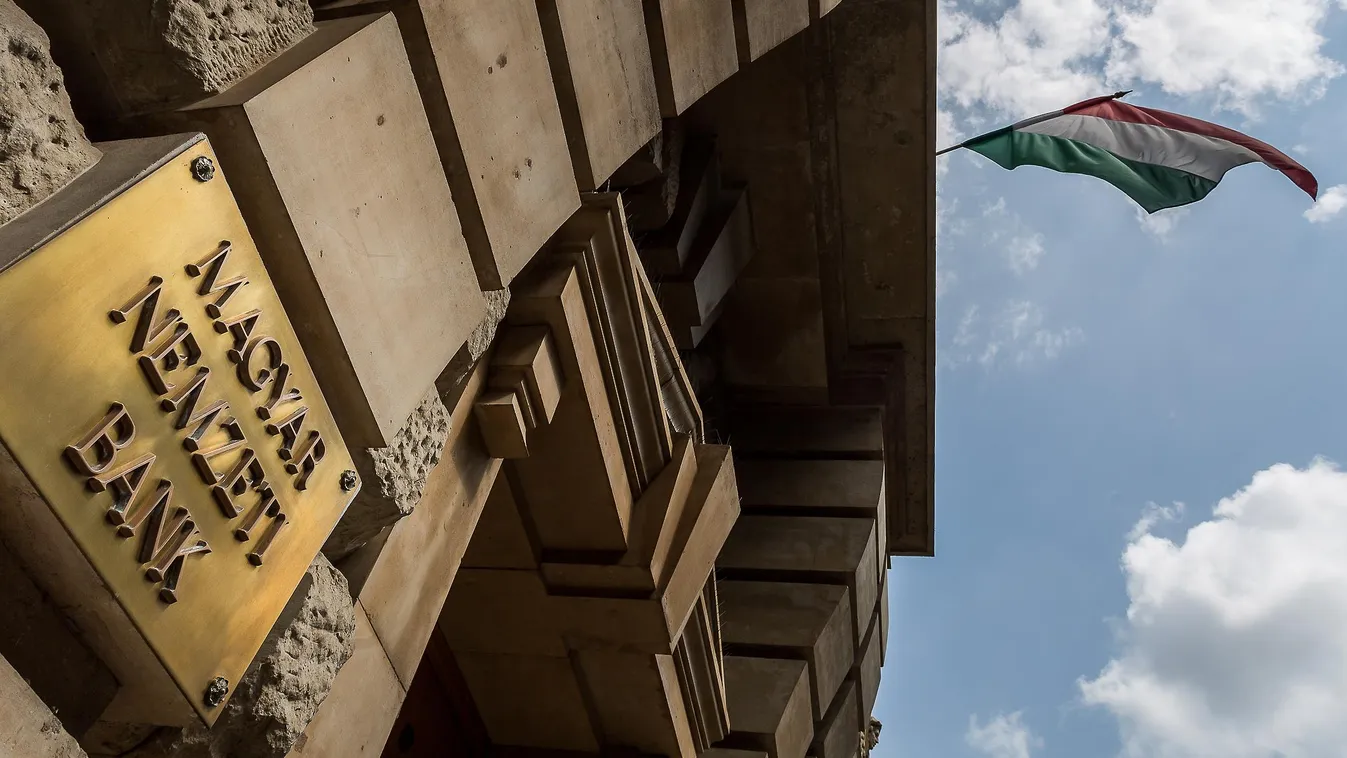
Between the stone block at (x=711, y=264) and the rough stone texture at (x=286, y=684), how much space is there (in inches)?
196

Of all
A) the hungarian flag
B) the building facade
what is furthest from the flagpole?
the building facade

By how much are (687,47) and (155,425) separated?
373 cm

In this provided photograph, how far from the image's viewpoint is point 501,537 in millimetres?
5000

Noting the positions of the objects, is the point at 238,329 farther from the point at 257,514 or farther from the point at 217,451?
the point at 257,514

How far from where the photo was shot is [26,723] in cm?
178

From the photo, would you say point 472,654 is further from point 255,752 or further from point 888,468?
point 888,468

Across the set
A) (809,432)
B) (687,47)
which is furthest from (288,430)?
(809,432)

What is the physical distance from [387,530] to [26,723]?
1470mm

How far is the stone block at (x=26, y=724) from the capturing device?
174 cm

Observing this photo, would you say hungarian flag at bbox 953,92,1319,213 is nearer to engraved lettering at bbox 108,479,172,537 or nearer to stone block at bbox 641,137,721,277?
stone block at bbox 641,137,721,277

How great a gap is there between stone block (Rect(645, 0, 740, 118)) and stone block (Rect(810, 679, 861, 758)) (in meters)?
5.63

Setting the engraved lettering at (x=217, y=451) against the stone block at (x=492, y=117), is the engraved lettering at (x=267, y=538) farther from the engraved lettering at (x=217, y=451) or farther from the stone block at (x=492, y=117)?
the stone block at (x=492, y=117)

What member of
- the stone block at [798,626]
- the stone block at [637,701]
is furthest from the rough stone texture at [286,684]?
the stone block at [798,626]

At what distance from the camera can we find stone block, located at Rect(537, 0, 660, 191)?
12.4ft
